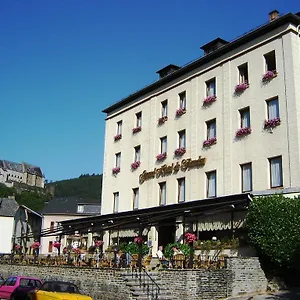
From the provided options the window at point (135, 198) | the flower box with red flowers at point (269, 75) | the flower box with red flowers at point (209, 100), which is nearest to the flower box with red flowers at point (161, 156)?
the window at point (135, 198)

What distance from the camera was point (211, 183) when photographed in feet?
90.9

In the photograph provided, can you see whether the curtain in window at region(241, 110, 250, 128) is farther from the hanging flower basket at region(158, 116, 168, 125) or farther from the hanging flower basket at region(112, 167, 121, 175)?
the hanging flower basket at region(112, 167, 121, 175)

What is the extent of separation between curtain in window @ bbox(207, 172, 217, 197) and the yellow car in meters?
12.8

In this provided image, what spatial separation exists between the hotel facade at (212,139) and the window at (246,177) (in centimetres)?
6

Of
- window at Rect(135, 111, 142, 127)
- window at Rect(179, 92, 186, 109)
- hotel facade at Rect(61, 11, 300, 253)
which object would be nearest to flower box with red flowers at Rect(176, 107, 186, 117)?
hotel facade at Rect(61, 11, 300, 253)

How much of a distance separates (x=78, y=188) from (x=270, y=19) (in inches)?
6385

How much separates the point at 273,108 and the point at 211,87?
572 centimetres

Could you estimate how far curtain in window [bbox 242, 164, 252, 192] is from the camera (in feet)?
82.5

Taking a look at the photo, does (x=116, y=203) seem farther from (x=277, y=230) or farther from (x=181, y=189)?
(x=277, y=230)

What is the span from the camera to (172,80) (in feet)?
107

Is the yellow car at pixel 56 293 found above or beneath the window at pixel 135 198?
beneath

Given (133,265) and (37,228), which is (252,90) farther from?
(37,228)

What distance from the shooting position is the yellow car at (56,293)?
51.3ft

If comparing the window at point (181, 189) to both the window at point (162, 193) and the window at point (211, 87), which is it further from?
the window at point (211, 87)
